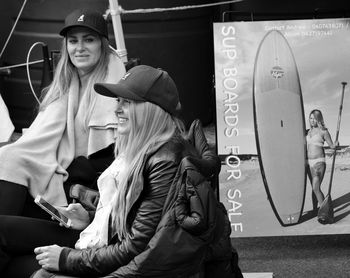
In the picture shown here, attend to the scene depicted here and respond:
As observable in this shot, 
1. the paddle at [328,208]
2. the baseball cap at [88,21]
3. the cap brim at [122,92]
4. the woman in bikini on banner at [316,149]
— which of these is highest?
the baseball cap at [88,21]

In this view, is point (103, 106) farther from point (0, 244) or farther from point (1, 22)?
point (1, 22)

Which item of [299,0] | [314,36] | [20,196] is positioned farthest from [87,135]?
[299,0]

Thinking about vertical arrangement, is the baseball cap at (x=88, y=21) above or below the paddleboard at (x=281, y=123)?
above

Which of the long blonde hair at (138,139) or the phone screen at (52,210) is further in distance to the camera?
the phone screen at (52,210)

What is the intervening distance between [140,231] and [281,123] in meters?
1.85

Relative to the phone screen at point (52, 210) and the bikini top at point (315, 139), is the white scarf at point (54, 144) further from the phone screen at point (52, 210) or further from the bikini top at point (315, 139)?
the bikini top at point (315, 139)

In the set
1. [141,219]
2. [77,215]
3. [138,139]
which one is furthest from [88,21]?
[141,219]

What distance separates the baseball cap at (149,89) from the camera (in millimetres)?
3454

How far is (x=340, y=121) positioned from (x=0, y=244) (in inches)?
75.4

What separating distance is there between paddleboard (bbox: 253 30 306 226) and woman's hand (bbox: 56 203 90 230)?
1.34 meters

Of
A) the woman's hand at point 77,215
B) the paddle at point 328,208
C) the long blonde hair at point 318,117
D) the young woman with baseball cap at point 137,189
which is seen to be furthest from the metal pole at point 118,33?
the young woman with baseball cap at point 137,189

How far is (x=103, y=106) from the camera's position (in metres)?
4.31

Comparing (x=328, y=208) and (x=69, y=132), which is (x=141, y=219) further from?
(x=328, y=208)

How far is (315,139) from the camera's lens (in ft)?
16.4
